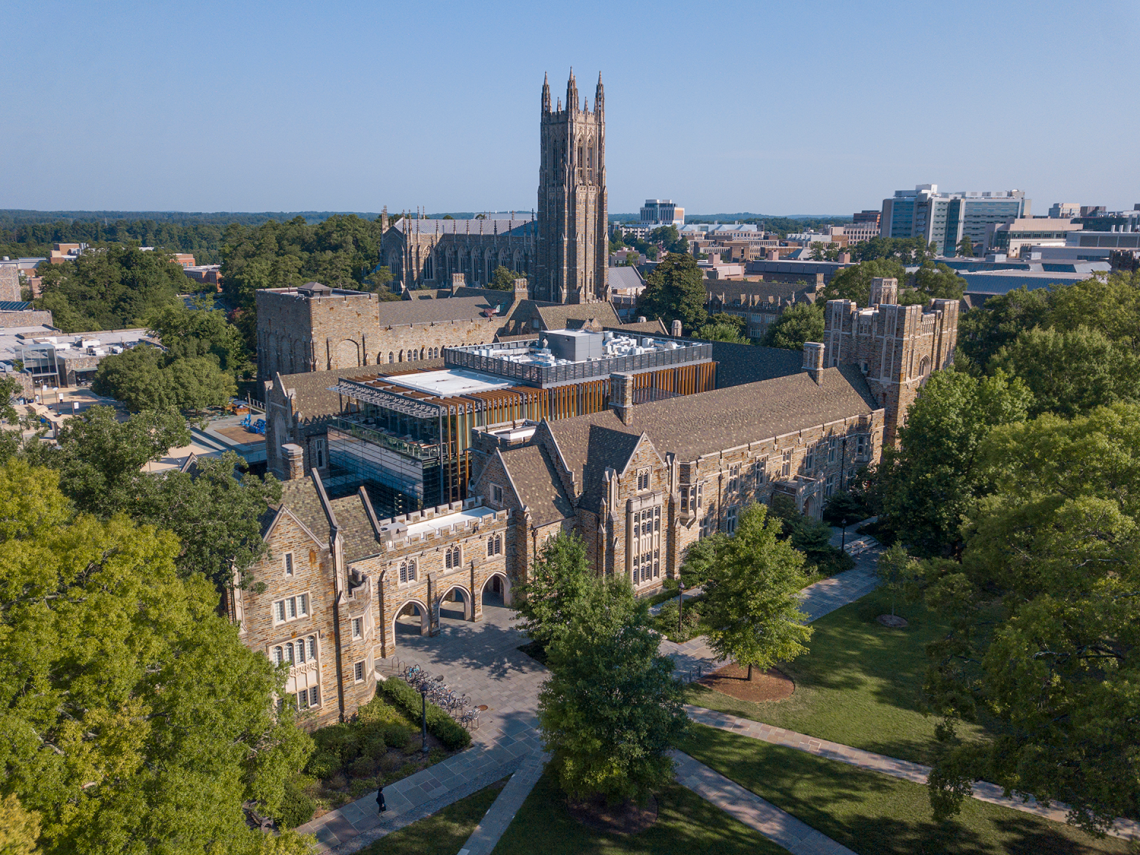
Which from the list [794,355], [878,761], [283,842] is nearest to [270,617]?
[283,842]

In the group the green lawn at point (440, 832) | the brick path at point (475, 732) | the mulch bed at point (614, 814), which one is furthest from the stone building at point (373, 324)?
the mulch bed at point (614, 814)

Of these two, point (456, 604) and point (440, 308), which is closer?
point (456, 604)

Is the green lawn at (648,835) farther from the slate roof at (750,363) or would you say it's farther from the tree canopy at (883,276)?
the tree canopy at (883,276)

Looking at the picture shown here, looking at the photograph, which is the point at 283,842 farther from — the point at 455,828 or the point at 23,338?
the point at 23,338

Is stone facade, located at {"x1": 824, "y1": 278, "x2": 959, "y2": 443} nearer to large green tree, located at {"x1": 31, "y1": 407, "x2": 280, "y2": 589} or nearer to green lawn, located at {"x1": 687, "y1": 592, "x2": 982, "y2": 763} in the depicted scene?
green lawn, located at {"x1": 687, "y1": 592, "x2": 982, "y2": 763}

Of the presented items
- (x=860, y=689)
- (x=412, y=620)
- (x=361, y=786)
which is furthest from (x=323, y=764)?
(x=860, y=689)

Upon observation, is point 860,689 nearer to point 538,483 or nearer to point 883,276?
point 538,483
